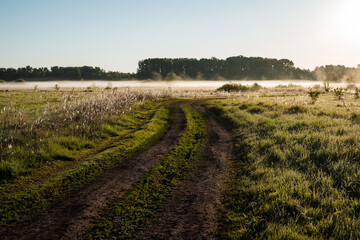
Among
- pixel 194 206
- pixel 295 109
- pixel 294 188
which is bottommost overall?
pixel 194 206

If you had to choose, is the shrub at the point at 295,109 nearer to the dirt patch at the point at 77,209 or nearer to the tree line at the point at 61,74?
the dirt patch at the point at 77,209

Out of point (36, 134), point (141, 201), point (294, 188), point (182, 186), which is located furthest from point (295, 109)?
point (36, 134)

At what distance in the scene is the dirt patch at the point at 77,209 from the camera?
3.93m

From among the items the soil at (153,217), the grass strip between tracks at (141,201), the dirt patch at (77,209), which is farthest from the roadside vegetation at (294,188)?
the dirt patch at (77,209)

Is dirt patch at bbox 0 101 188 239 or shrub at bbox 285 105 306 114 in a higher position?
shrub at bbox 285 105 306 114

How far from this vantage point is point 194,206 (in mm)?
4871

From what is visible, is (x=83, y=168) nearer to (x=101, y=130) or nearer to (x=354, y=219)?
(x=101, y=130)

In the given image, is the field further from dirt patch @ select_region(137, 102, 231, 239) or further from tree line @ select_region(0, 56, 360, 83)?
tree line @ select_region(0, 56, 360, 83)

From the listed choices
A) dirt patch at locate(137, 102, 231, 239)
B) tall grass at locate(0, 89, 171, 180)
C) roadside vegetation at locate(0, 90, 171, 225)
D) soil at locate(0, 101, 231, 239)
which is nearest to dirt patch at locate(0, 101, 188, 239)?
soil at locate(0, 101, 231, 239)

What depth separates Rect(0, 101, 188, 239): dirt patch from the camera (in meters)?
3.93

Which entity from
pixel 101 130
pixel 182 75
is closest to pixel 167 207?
pixel 101 130

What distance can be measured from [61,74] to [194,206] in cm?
11464

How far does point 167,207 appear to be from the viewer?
4820 millimetres

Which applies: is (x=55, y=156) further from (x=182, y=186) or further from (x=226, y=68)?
(x=226, y=68)
